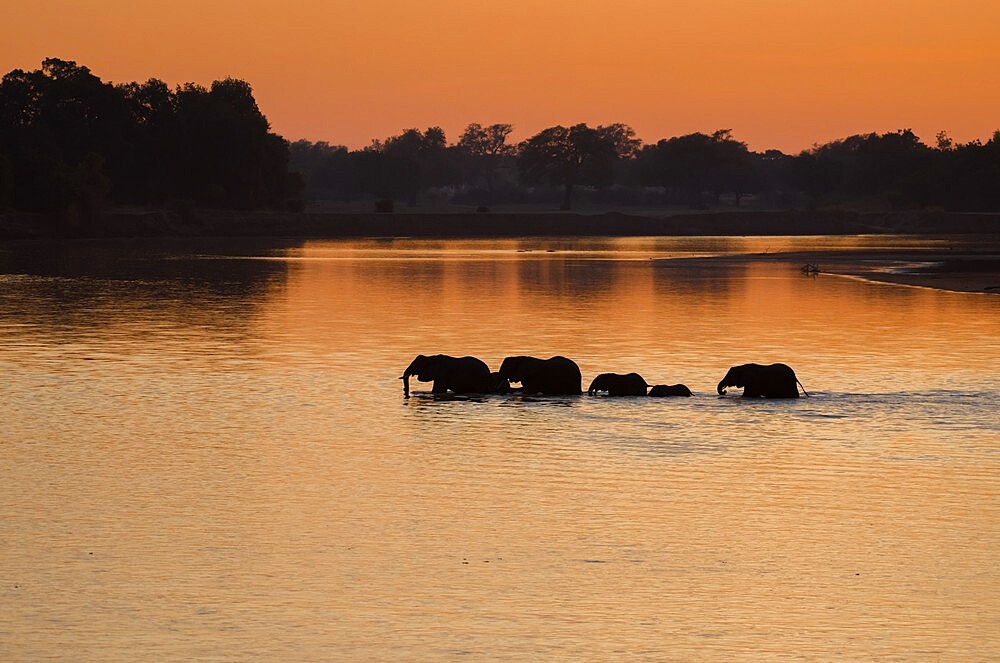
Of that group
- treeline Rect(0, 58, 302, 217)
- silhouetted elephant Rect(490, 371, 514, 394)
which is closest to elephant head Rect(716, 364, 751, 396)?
silhouetted elephant Rect(490, 371, 514, 394)

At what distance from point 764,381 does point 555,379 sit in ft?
13.1

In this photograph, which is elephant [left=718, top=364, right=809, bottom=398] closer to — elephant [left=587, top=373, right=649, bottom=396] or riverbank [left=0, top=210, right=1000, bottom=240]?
elephant [left=587, top=373, right=649, bottom=396]

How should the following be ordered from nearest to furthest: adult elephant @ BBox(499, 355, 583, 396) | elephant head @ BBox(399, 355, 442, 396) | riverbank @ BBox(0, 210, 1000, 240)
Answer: adult elephant @ BBox(499, 355, 583, 396) < elephant head @ BBox(399, 355, 442, 396) < riverbank @ BBox(0, 210, 1000, 240)

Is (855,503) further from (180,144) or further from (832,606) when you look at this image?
(180,144)

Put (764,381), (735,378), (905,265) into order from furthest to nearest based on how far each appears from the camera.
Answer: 1. (905,265)
2. (735,378)
3. (764,381)

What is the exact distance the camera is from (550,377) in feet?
91.6

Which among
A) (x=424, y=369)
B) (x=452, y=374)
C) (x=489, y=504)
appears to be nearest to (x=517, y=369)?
(x=452, y=374)

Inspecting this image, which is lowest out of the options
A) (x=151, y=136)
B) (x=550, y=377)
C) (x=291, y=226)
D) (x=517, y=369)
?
(x=550, y=377)

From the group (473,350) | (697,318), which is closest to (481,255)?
(697,318)

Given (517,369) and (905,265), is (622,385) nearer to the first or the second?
(517,369)

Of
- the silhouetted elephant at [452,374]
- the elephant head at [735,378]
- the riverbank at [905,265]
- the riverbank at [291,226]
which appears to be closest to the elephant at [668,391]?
the elephant head at [735,378]

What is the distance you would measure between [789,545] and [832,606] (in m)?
2.35

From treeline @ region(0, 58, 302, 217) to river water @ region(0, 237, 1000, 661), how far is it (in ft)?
479

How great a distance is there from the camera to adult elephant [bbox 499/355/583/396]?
27875 millimetres
